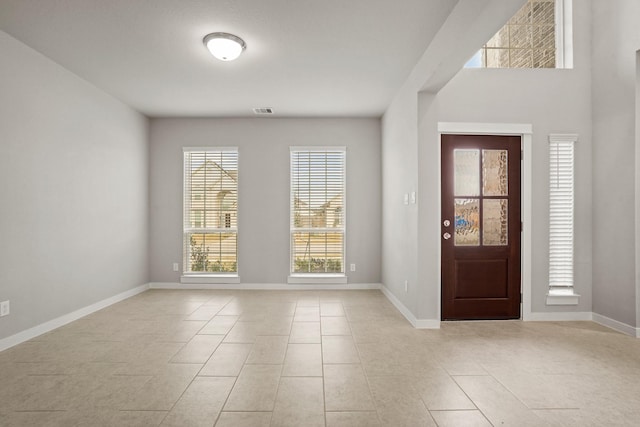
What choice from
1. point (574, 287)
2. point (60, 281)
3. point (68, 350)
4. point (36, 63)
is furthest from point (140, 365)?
point (574, 287)

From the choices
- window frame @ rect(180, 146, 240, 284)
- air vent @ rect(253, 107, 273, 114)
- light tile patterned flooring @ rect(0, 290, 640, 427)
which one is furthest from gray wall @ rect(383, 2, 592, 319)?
window frame @ rect(180, 146, 240, 284)

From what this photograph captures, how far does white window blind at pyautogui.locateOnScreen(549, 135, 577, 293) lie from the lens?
4.11 meters

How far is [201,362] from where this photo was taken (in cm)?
288

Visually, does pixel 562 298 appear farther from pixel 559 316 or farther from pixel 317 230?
pixel 317 230

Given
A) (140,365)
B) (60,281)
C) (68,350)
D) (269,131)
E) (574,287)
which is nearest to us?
(140,365)

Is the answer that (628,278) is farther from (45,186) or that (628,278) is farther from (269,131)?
(45,186)

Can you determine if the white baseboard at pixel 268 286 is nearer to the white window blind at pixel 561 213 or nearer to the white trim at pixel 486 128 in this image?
the white window blind at pixel 561 213

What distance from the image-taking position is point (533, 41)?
4594 millimetres

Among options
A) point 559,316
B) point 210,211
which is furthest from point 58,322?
point 559,316

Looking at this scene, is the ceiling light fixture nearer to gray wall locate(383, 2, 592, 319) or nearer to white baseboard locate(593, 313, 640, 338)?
gray wall locate(383, 2, 592, 319)

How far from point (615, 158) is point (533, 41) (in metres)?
1.90

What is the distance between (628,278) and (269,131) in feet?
16.4

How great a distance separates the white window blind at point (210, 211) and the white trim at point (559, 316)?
14.1 ft

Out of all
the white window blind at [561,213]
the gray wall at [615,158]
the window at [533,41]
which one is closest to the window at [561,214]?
the white window blind at [561,213]
